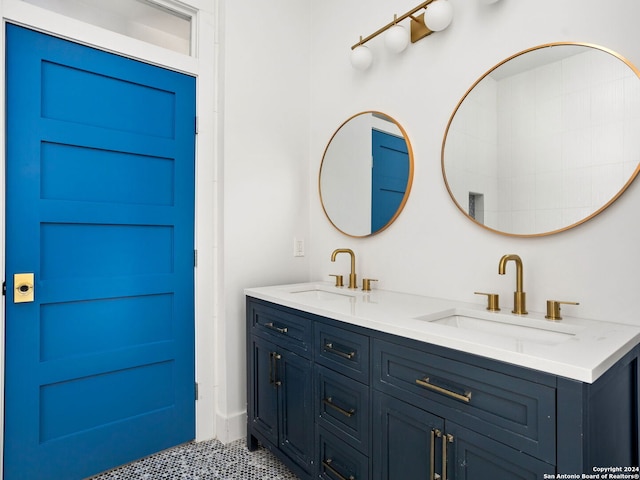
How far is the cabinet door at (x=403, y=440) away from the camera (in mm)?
1158

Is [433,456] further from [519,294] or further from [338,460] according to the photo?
[519,294]

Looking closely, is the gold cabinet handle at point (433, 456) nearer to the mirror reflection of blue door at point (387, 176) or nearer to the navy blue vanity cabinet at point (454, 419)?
the navy blue vanity cabinet at point (454, 419)

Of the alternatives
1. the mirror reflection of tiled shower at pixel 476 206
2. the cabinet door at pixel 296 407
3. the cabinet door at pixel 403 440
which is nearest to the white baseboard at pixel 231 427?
the cabinet door at pixel 296 407

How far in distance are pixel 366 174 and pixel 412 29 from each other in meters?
0.77

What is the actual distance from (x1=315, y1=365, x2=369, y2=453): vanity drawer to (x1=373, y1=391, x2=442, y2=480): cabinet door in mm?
57

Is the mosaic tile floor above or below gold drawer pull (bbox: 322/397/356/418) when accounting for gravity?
below

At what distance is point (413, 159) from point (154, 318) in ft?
5.38

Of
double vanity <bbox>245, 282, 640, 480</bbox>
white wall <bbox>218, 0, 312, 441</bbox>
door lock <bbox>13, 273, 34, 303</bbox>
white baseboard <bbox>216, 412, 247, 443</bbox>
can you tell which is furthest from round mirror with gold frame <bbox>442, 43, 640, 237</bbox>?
door lock <bbox>13, 273, 34, 303</bbox>

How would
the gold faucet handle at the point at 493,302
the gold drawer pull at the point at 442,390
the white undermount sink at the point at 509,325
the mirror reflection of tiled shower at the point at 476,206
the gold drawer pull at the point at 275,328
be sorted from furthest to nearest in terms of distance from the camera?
the gold drawer pull at the point at 275,328 < the mirror reflection of tiled shower at the point at 476,206 < the gold faucet handle at the point at 493,302 < the white undermount sink at the point at 509,325 < the gold drawer pull at the point at 442,390

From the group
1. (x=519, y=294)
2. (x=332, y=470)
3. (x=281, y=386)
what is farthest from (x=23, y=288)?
(x=519, y=294)

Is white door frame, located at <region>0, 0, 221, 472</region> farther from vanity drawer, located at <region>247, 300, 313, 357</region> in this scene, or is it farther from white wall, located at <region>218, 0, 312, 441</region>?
vanity drawer, located at <region>247, 300, 313, 357</region>

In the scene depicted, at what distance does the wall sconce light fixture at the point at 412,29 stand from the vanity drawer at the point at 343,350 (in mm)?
1423

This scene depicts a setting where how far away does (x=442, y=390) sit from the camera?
112cm

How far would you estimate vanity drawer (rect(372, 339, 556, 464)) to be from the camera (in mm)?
917
